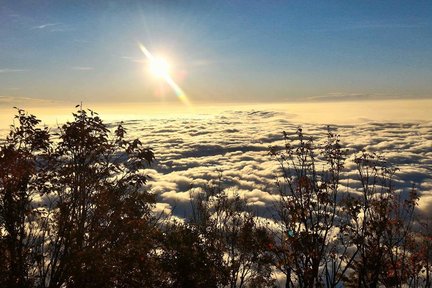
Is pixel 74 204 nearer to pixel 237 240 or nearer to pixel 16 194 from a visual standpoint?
pixel 16 194

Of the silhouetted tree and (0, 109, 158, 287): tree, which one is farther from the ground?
A: (0, 109, 158, 287): tree

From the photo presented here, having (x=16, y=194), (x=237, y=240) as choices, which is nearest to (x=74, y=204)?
(x=16, y=194)

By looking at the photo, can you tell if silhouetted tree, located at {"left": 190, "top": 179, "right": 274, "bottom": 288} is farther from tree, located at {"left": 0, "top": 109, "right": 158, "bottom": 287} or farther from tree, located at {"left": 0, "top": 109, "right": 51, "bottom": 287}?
tree, located at {"left": 0, "top": 109, "right": 51, "bottom": 287}

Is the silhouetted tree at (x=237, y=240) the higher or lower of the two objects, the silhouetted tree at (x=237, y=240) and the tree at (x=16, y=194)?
the lower

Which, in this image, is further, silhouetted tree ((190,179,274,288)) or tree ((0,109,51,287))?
silhouetted tree ((190,179,274,288))

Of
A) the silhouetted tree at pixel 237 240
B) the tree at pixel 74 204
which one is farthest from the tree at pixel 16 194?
the silhouetted tree at pixel 237 240

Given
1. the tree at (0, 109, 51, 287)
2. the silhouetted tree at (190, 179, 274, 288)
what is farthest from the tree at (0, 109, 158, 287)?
the silhouetted tree at (190, 179, 274, 288)

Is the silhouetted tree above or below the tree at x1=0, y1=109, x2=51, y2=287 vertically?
below

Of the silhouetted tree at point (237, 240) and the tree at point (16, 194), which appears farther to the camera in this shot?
the silhouetted tree at point (237, 240)

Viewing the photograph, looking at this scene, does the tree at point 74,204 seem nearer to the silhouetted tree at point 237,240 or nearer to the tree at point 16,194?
the tree at point 16,194

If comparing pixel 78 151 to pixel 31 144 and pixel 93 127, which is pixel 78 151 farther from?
pixel 31 144

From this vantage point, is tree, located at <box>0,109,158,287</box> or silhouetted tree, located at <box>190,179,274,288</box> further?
silhouetted tree, located at <box>190,179,274,288</box>
